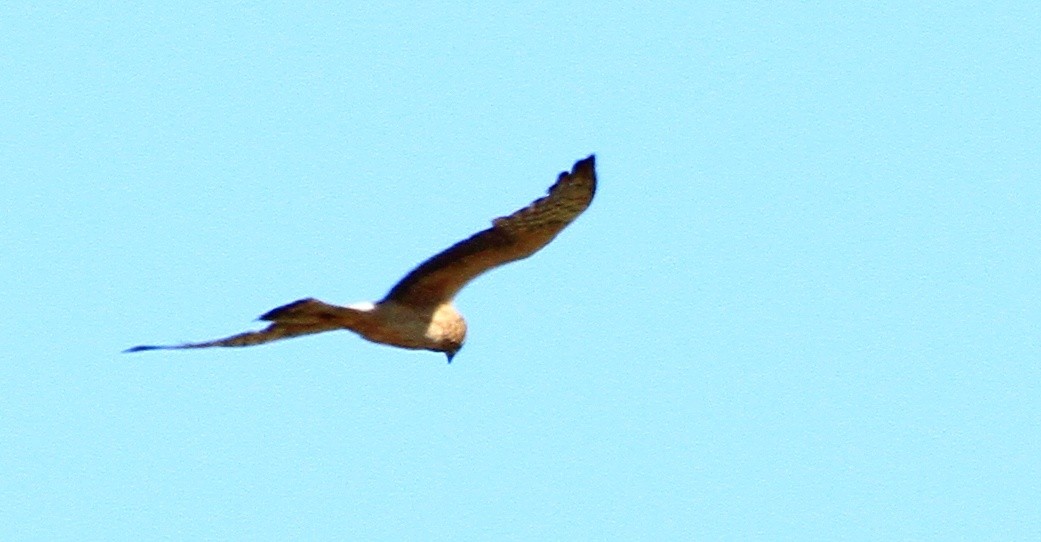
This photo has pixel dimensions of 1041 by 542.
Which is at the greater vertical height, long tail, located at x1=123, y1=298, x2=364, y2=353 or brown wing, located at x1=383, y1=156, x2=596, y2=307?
brown wing, located at x1=383, y1=156, x2=596, y2=307

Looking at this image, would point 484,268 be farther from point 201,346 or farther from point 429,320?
point 201,346

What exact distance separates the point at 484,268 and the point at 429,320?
0.41 m

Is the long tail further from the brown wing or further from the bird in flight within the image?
the brown wing

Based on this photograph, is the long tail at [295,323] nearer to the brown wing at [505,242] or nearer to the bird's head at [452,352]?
the brown wing at [505,242]

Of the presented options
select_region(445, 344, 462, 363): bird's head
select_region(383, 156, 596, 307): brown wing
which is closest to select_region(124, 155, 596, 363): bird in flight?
select_region(383, 156, 596, 307): brown wing

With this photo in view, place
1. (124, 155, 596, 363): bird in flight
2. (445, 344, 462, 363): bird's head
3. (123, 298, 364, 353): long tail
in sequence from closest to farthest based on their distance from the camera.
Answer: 1. (123, 298, 364, 353): long tail
2. (124, 155, 596, 363): bird in flight
3. (445, 344, 462, 363): bird's head

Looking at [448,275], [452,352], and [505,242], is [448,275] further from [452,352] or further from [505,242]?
[452,352]

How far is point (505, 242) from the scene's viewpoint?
1148cm

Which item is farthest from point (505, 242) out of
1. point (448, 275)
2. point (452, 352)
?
point (452, 352)

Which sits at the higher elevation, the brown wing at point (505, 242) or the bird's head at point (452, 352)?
the brown wing at point (505, 242)

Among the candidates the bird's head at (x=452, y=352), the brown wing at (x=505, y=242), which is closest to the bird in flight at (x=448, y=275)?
the brown wing at (x=505, y=242)

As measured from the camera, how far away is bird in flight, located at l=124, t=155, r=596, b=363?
444 inches

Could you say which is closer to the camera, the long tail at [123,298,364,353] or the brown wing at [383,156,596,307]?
the long tail at [123,298,364,353]

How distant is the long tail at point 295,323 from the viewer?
10438 millimetres
